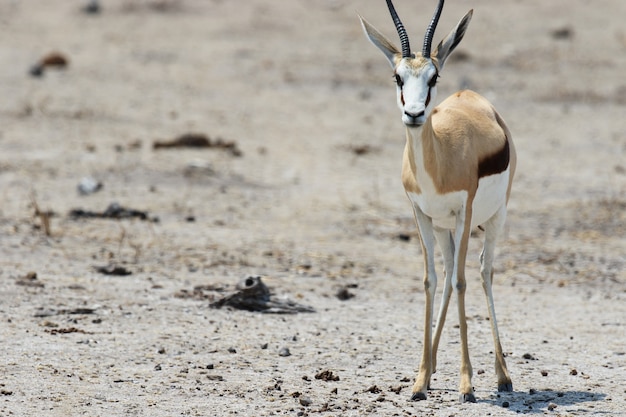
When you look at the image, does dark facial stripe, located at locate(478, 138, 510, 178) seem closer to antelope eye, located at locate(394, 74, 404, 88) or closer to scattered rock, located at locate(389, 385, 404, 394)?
antelope eye, located at locate(394, 74, 404, 88)

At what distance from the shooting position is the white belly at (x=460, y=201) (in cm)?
630

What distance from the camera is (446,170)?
6.27 metres

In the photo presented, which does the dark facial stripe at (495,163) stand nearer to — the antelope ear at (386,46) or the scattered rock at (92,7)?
the antelope ear at (386,46)

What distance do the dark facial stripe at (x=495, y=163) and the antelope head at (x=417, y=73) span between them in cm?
56

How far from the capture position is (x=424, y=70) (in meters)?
5.97

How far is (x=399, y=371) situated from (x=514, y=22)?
795 inches

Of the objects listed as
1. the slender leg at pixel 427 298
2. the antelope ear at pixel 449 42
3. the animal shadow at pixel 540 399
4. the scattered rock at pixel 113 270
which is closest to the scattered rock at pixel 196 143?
the scattered rock at pixel 113 270

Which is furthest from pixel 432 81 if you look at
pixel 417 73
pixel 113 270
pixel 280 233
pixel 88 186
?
pixel 88 186

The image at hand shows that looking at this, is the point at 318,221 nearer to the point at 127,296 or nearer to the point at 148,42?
the point at 127,296

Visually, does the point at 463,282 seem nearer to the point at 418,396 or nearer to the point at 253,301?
the point at 418,396

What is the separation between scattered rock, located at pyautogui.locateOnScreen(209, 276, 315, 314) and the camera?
8227 millimetres

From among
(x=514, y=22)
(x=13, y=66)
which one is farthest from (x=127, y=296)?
(x=514, y=22)

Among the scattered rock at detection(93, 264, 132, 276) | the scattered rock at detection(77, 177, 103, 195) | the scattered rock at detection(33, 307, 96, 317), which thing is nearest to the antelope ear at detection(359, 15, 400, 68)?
the scattered rock at detection(33, 307, 96, 317)

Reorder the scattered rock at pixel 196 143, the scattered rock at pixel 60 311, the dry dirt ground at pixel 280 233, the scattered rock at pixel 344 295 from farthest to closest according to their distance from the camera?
1. the scattered rock at pixel 196 143
2. the scattered rock at pixel 344 295
3. the scattered rock at pixel 60 311
4. the dry dirt ground at pixel 280 233
